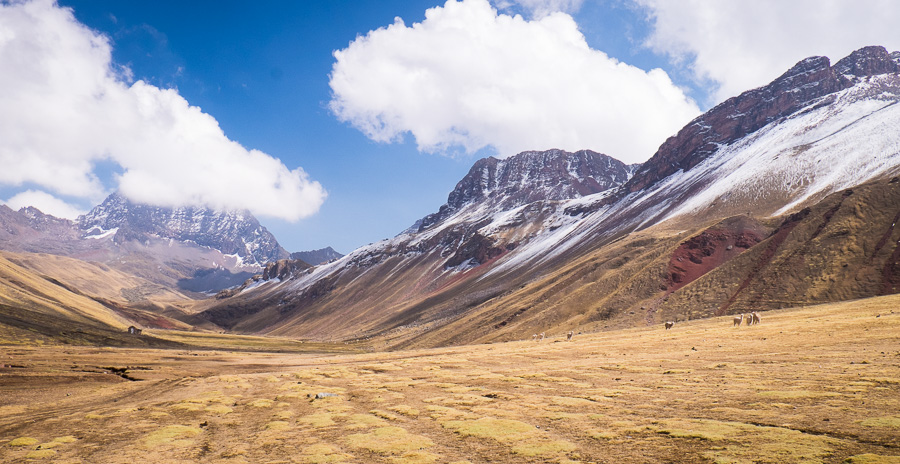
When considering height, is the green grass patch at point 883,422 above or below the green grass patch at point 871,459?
below

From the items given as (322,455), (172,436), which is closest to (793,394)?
(322,455)

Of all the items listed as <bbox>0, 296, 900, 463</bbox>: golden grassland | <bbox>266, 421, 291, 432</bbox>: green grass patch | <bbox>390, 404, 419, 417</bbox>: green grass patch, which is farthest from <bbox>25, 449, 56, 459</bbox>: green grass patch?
<bbox>390, 404, 419, 417</bbox>: green grass patch

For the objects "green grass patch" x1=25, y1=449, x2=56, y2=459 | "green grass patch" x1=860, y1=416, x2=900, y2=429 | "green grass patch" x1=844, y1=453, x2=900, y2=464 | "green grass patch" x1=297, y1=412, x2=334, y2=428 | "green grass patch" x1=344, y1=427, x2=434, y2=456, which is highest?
"green grass patch" x1=844, y1=453, x2=900, y2=464

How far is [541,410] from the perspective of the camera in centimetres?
2789

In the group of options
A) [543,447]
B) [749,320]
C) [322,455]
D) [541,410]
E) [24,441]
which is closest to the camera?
[543,447]

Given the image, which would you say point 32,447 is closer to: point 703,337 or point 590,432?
point 590,432

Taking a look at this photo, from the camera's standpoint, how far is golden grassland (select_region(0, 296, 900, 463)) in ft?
63.0

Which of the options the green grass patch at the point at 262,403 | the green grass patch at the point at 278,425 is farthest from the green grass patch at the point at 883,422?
the green grass patch at the point at 262,403

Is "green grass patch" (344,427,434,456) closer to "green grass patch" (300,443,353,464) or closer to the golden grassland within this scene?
the golden grassland

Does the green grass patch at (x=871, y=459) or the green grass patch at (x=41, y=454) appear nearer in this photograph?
the green grass patch at (x=871, y=459)

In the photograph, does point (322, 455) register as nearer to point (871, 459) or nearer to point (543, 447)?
point (543, 447)

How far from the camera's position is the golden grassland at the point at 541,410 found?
63.0 feet

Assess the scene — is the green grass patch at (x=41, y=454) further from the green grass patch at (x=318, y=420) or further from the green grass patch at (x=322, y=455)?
the green grass patch at (x=322, y=455)

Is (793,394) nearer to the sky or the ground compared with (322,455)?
nearer to the sky
